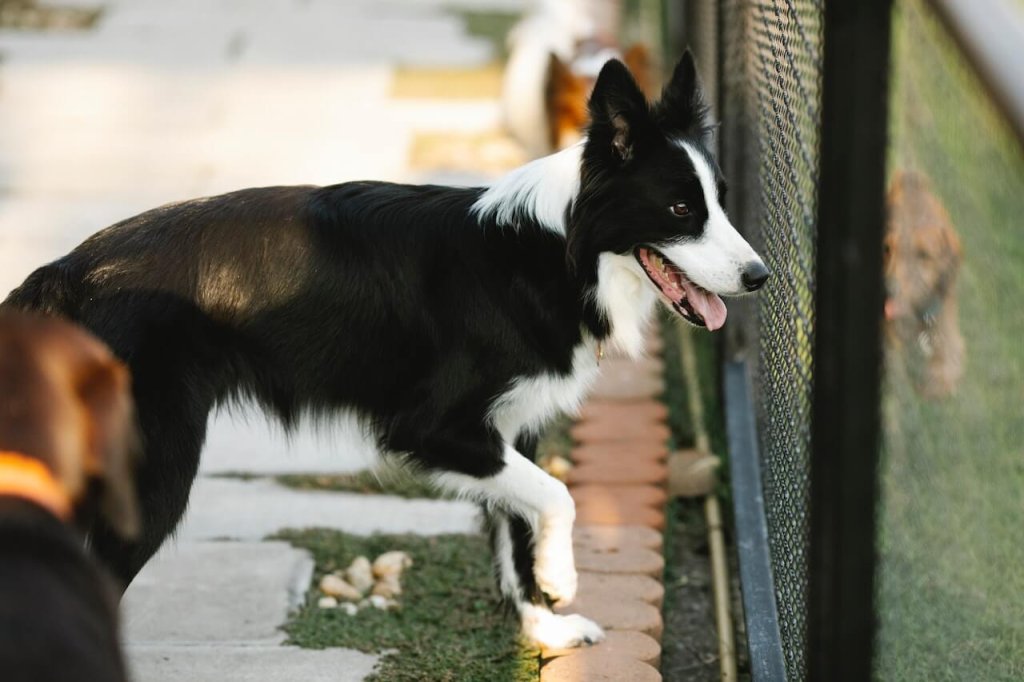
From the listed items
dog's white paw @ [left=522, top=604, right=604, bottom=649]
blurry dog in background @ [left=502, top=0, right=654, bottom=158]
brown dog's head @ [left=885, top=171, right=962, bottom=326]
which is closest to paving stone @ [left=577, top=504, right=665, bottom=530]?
dog's white paw @ [left=522, top=604, right=604, bottom=649]

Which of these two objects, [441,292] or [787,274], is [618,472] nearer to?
[441,292]

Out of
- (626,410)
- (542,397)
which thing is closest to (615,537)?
(542,397)

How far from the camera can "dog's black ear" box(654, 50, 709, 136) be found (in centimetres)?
316

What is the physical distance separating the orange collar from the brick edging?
1.54 m

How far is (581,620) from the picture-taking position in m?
3.40

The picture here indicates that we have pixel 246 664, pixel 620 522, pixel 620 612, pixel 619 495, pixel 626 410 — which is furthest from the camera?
pixel 626 410

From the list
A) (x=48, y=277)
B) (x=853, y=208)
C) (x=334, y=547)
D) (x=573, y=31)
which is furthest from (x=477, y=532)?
(x=573, y=31)

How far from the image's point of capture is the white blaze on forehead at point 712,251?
306 centimetres

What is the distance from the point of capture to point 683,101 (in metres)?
3.17

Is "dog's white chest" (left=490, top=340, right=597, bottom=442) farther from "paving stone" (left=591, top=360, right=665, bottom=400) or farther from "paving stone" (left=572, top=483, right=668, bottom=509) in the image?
"paving stone" (left=591, top=360, right=665, bottom=400)

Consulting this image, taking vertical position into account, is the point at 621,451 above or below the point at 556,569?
below

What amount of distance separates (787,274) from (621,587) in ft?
3.29

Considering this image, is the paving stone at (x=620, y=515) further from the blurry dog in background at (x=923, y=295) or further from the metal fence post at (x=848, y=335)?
the metal fence post at (x=848, y=335)

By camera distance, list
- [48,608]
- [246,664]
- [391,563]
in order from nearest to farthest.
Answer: [48,608]
[246,664]
[391,563]
